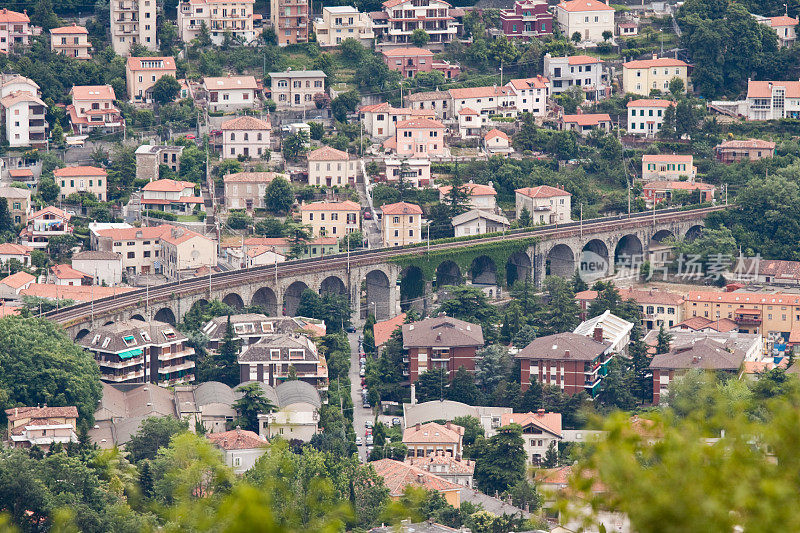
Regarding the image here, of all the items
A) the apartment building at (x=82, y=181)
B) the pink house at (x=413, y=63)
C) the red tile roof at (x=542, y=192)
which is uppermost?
the pink house at (x=413, y=63)

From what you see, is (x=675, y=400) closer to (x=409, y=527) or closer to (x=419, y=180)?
(x=409, y=527)

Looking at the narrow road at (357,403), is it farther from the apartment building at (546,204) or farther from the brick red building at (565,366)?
the apartment building at (546,204)

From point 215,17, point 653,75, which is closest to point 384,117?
point 215,17

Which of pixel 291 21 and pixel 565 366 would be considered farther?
pixel 291 21

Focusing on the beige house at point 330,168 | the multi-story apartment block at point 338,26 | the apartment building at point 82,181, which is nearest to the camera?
the apartment building at point 82,181

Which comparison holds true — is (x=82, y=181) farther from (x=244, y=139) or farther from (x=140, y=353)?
(x=140, y=353)

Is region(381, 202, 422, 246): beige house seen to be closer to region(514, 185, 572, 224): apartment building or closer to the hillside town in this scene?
the hillside town

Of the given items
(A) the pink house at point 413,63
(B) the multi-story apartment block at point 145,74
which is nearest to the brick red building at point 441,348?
(B) the multi-story apartment block at point 145,74
